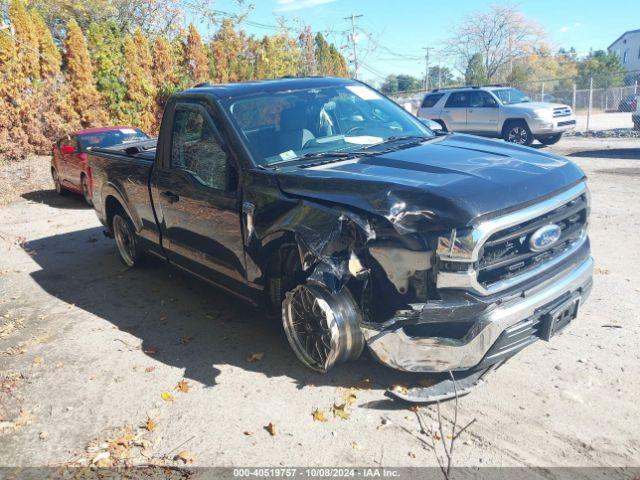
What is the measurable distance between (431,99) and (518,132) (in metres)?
3.65

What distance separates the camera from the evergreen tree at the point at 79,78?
1644cm

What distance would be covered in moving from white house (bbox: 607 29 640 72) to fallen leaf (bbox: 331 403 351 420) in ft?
233

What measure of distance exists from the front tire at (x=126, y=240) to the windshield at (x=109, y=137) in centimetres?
505

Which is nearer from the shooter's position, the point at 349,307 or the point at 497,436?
the point at 497,436

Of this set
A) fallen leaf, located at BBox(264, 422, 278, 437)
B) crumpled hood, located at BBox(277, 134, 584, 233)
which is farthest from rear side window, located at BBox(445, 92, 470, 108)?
fallen leaf, located at BBox(264, 422, 278, 437)

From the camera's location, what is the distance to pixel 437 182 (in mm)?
3215

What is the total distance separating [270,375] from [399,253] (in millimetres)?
1489

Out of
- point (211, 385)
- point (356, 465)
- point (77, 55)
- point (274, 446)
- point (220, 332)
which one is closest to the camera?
point (356, 465)

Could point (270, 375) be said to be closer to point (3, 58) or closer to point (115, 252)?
point (115, 252)

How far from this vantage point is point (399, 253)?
123 inches

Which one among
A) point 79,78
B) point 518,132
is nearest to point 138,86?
point 79,78

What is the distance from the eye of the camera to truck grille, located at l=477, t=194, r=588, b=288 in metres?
3.13

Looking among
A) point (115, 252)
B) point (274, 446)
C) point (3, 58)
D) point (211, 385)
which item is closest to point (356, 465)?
point (274, 446)

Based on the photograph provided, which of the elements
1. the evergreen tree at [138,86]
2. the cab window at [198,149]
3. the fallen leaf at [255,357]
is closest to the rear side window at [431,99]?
the evergreen tree at [138,86]
